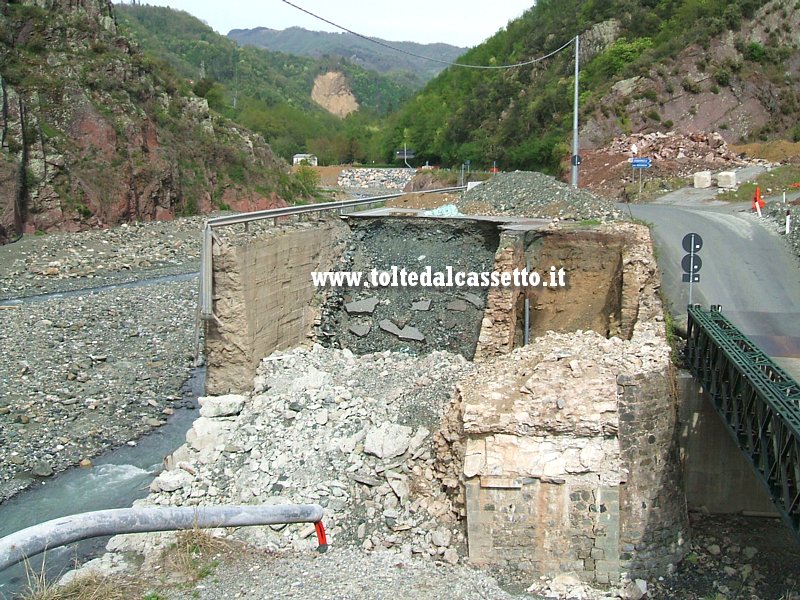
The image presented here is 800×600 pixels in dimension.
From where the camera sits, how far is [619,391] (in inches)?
406

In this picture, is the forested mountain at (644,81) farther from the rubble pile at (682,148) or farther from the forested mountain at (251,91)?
the forested mountain at (251,91)

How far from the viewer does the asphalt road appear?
43.7 feet

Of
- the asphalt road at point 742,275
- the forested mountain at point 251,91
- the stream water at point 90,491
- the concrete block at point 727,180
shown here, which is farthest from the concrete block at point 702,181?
the forested mountain at point 251,91

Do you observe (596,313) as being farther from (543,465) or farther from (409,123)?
(409,123)

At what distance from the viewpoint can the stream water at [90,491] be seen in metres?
11.0

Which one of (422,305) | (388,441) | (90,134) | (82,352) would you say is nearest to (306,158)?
(90,134)

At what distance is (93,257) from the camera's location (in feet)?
110

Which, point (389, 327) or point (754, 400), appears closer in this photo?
point (754, 400)

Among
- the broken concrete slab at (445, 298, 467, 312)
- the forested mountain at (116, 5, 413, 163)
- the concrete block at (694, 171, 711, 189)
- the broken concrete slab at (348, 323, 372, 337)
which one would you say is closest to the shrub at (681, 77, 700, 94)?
the concrete block at (694, 171, 711, 189)

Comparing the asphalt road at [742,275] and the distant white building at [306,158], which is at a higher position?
the distant white building at [306,158]

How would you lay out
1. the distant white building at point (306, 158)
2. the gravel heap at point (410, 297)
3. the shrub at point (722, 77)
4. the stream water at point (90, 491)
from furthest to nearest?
the distant white building at point (306, 158) → the shrub at point (722, 77) → the gravel heap at point (410, 297) → the stream water at point (90, 491)

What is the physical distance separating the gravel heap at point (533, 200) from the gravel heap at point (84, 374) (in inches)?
355

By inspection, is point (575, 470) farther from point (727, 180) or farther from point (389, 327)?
point (727, 180)

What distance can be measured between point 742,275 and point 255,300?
10.0 metres
